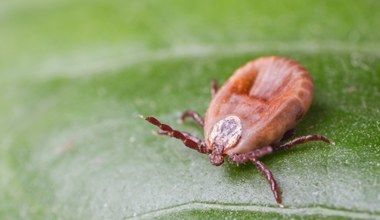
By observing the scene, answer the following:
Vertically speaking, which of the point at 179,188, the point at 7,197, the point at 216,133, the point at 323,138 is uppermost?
the point at 323,138

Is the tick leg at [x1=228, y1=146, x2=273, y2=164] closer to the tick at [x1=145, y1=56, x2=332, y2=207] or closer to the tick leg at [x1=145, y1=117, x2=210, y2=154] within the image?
the tick at [x1=145, y1=56, x2=332, y2=207]

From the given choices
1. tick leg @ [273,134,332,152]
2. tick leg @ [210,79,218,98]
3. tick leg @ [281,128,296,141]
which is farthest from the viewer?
tick leg @ [210,79,218,98]

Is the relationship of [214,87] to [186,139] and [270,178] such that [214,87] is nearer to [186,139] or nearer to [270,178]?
[186,139]

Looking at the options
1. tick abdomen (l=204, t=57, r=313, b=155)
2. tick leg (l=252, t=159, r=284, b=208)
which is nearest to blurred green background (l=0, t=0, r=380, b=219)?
tick leg (l=252, t=159, r=284, b=208)

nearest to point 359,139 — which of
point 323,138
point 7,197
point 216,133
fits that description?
point 323,138

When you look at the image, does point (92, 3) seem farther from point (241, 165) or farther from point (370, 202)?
point (370, 202)

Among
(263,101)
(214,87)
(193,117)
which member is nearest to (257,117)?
(263,101)
